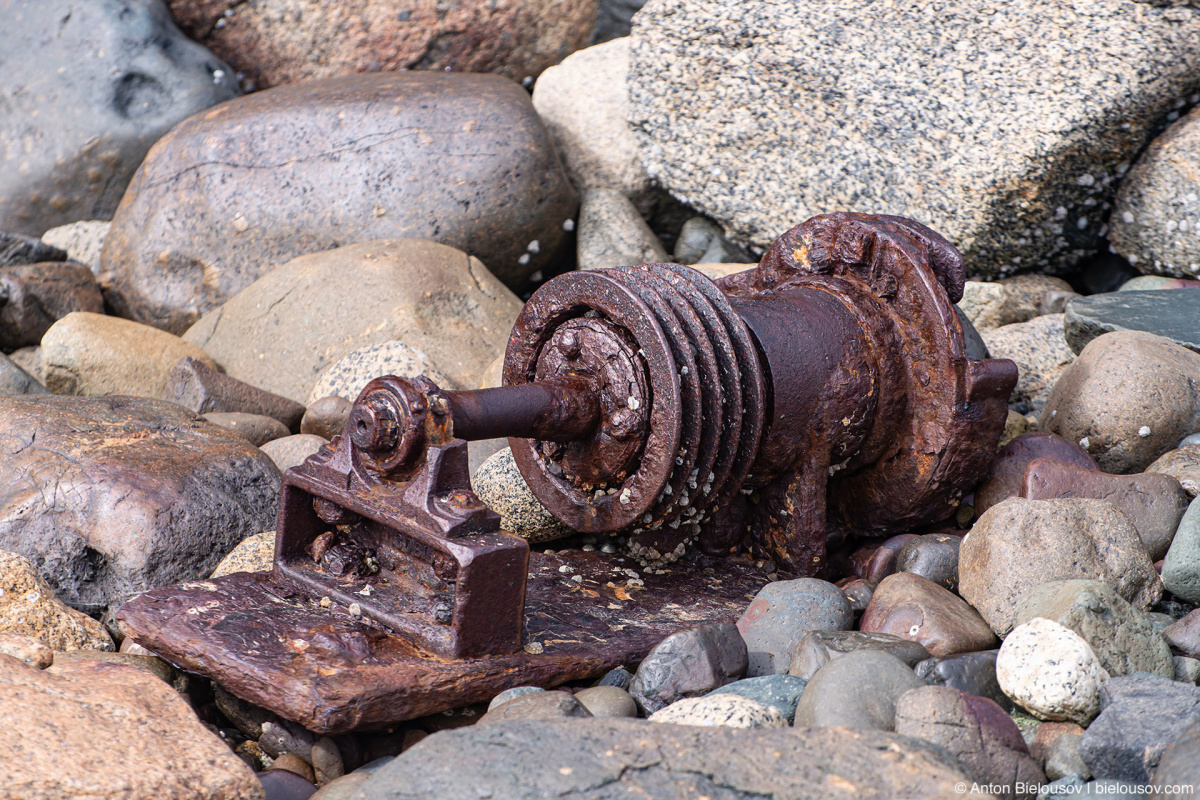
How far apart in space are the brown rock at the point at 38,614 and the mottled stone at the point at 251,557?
36 cm

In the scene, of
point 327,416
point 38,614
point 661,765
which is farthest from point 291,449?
point 661,765

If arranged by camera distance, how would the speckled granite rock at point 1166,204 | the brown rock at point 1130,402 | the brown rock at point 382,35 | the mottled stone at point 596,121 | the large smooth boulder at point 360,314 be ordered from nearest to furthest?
the brown rock at point 1130,402
the speckled granite rock at point 1166,204
the large smooth boulder at point 360,314
the mottled stone at point 596,121
the brown rock at point 382,35

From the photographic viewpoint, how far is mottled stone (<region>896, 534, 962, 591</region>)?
10.0 feet

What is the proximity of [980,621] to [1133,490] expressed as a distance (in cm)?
76

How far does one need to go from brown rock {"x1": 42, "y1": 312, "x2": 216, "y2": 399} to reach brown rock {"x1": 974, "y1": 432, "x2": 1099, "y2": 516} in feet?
10.6

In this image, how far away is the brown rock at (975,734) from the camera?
209 cm

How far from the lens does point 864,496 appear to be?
3.34m

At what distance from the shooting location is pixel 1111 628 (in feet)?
8.00

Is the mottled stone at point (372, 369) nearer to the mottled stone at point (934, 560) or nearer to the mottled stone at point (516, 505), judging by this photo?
the mottled stone at point (516, 505)

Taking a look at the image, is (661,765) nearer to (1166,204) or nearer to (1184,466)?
(1184,466)

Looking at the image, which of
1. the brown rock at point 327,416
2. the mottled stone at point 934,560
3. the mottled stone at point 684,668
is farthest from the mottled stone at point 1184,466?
the brown rock at point 327,416

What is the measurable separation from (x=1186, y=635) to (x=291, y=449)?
9.39ft

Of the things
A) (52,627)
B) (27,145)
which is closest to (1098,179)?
(52,627)

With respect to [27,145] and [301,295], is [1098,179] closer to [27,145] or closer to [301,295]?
[301,295]
